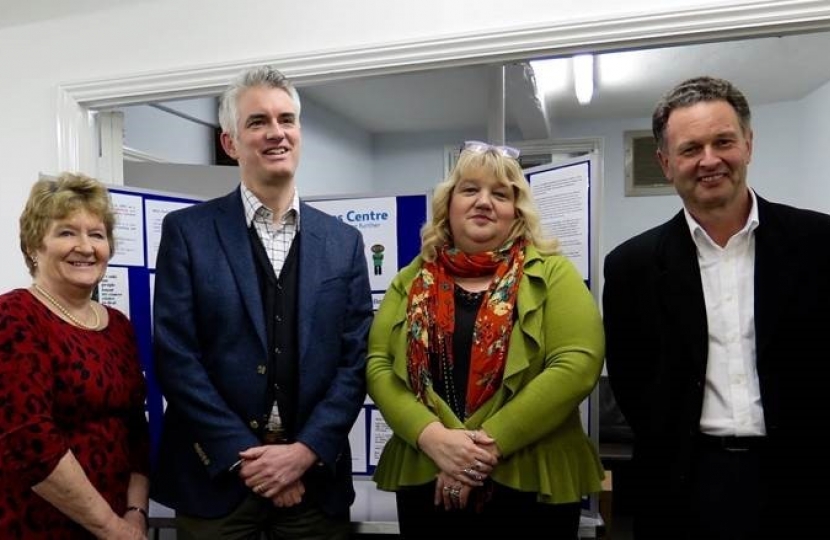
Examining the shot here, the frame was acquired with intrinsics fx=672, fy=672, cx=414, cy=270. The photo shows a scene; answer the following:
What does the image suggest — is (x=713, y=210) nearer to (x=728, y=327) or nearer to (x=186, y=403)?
(x=728, y=327)

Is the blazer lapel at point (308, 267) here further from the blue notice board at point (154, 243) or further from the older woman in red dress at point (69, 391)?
the blue notice board at point (154, 243)

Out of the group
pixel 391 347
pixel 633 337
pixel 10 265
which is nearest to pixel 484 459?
pixel 391 347

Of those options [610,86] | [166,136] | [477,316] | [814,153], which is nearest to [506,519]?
[477,316]

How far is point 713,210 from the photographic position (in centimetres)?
144

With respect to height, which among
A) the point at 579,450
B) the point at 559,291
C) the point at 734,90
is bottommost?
the point at 579,450

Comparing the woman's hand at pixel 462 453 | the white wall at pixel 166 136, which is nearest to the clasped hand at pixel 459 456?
the woman's hand at pixel 462 453

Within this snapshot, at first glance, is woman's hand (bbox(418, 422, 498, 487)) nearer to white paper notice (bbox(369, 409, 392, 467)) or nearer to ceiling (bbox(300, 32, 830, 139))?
white paper notice (bbox(369, 409, 392, 467))

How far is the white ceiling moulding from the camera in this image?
1.95 metres

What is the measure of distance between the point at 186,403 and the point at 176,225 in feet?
1.35

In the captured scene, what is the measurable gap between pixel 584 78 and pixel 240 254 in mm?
3643

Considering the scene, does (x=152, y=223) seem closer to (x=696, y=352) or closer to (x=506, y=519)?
(x=506, y=519)

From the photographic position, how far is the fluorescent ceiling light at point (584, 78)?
13.7ft

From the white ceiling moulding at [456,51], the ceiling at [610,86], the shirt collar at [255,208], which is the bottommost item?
the shirt collar at [255,208]

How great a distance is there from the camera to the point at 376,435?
2295mm
